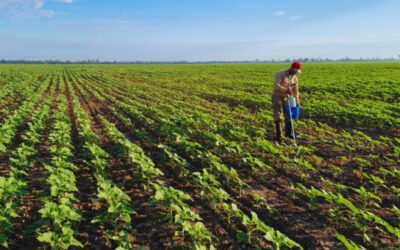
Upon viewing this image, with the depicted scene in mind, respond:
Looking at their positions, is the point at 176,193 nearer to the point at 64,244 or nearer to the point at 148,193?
the point at 148,193

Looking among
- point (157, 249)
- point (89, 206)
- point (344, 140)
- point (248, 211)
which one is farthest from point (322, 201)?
point (344, 140)

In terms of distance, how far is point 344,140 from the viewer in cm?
877

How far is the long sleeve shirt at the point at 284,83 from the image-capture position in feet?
27.2

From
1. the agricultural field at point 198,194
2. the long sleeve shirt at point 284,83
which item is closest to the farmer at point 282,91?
the long sleeve shirt at point 284,83

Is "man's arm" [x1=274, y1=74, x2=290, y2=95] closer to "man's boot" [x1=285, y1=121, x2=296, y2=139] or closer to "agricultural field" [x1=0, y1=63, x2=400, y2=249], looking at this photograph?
"man's boot" [x1=285, y1=121, x2=296, y2=139]

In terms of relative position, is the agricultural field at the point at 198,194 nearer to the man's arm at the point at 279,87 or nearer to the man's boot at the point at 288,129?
the man's boot at the point at 288,129

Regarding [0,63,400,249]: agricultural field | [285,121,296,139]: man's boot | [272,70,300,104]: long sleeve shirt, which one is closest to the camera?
[0,63,400,249]: agricultural field

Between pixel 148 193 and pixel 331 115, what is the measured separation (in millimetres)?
9411

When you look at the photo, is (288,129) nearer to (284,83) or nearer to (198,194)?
(284,83)

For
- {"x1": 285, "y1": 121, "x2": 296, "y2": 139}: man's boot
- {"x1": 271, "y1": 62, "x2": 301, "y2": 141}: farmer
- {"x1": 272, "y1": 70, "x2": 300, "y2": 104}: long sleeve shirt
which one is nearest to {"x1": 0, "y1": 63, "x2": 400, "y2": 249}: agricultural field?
{"x1": 285, "y1": 121, "x2": 296, "y2": 139}: man's boot

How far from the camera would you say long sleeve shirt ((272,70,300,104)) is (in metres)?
8.29

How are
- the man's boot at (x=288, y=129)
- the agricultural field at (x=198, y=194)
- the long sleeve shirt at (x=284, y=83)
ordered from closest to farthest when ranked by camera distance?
the agricultural field at (x=198, y=194) → the long sleeve shirt at (x=284, y=83) → the man's boot at (x=288, y=129)

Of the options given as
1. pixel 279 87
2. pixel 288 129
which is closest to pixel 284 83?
pixel 279 87

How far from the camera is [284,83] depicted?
840 cm
